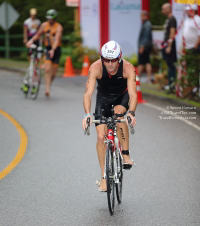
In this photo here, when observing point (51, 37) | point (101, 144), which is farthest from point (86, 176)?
point (51, 37)

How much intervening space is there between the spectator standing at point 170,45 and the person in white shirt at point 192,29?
1090 millimetres

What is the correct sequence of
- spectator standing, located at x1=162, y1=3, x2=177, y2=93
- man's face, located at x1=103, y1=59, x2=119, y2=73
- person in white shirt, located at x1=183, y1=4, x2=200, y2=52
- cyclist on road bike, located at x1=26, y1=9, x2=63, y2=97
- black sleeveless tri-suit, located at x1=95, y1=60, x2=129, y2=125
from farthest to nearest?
spectator standing, located at x1=162, y1=3, x2=177, y2=93
cyclist on road bike, located at x1=26, y1=9, x2=63, y2=97
person in white shirt, located at x1=183, y1=4, x2=200, y2=52
black sleeveless tri-suit, located at x1=95, y1=60, x2=129, y2=125
man's face, located at x1=103, y1=59, x2=119, y2=73

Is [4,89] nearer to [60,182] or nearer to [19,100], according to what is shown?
[19,100]

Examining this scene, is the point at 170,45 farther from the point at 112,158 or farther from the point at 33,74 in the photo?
the point at 112,158

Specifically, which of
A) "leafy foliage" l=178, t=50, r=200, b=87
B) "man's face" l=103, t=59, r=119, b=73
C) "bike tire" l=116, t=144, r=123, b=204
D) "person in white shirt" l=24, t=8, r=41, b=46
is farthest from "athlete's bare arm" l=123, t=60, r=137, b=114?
"person in white shirt" l=24, t=8, r=41, b=46

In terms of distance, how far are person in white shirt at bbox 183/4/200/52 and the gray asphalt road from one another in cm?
251

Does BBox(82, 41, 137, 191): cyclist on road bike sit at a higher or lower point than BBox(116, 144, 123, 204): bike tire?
higher

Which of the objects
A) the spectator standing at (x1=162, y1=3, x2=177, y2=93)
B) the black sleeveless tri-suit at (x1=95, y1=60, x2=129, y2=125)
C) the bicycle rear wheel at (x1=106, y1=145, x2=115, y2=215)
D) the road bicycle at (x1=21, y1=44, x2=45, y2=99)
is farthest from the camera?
the spectator standing at (x1=162, y1=3, x2=177, y2=93)

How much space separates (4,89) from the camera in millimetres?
16516

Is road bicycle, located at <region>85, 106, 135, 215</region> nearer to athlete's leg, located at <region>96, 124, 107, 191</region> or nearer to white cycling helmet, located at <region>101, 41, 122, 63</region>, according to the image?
athlete's leg, located at <region>96, 124, 107, 191</region>

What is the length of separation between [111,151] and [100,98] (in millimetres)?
885

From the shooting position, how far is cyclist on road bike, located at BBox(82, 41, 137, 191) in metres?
6.10

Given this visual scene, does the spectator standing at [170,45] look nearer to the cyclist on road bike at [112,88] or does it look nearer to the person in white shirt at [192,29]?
the person in white shirt at [192,29]

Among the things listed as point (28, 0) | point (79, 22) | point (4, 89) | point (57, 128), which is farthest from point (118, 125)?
point (28, 0)
